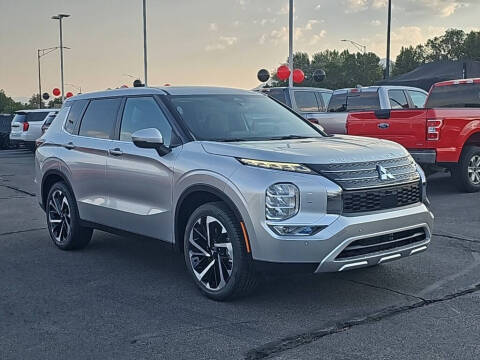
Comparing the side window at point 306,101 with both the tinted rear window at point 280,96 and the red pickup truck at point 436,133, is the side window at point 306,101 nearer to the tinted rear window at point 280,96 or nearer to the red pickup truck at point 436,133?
the tinted rear window at point 280,96

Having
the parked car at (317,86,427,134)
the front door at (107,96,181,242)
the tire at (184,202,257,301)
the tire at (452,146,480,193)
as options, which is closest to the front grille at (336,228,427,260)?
the tire at (184,202,257,301)

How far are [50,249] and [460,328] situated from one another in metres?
4.63

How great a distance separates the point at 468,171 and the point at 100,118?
6.63 m

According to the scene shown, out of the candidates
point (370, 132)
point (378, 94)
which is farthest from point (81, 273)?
point (378, 94)

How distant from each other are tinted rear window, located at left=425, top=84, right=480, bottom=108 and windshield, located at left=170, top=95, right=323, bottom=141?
612 centimetres

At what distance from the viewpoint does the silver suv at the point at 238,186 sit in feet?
14.9

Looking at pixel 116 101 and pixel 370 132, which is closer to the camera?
pixel 116 101

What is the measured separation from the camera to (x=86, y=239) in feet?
23.1

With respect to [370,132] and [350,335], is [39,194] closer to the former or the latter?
[350,335]

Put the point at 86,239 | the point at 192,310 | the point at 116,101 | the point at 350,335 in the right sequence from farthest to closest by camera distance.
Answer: the point at 86,239, the point at 116,101, the point at 192,310, the point at 350,335

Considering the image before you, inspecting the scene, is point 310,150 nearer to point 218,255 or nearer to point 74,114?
point 218,255

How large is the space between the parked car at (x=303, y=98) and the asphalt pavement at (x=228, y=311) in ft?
28.6

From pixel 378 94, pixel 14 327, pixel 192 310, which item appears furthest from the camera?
pixel 378 94

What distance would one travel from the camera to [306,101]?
15766 millimetres
